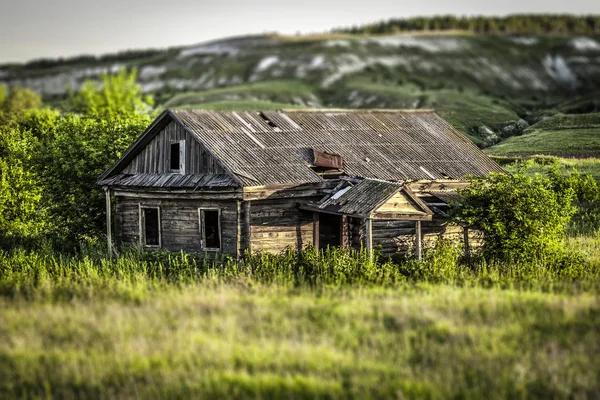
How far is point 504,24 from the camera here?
5300 inches

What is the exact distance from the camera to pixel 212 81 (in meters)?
104

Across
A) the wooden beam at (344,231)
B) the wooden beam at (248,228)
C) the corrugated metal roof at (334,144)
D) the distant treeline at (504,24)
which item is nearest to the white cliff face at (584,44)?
the distant treeline at (504,24)

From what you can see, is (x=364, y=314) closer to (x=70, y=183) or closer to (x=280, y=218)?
(x=280, y=218)

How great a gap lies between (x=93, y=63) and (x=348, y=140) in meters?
133

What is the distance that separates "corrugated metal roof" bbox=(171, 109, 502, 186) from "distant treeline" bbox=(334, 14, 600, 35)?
345 ft

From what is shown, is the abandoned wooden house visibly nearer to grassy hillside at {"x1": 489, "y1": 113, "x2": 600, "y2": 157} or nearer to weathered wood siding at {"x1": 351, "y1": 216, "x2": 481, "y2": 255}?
weathered wood siding at {"x1": 351, "y1": 216, "x2": 481, "y2": 255}

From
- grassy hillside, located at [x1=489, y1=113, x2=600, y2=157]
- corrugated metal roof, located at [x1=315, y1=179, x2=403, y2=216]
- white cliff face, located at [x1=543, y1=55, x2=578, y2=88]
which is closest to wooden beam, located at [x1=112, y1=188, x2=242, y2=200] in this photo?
corrugated metal roof, located at [x1=315, y1=179, x2=403, y2=216]

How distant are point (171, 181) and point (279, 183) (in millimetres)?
3391

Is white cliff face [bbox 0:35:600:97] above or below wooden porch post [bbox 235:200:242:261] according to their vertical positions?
above

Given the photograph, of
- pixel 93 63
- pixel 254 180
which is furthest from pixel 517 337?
pixel 93 63

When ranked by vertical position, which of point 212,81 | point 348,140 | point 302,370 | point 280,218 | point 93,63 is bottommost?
point 302,370

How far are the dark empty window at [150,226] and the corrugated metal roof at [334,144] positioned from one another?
123 inches

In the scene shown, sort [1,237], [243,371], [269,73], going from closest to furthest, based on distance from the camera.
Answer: [243,371]
[1,237]
[269,73]

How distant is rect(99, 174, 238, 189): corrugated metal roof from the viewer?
69.3ft
